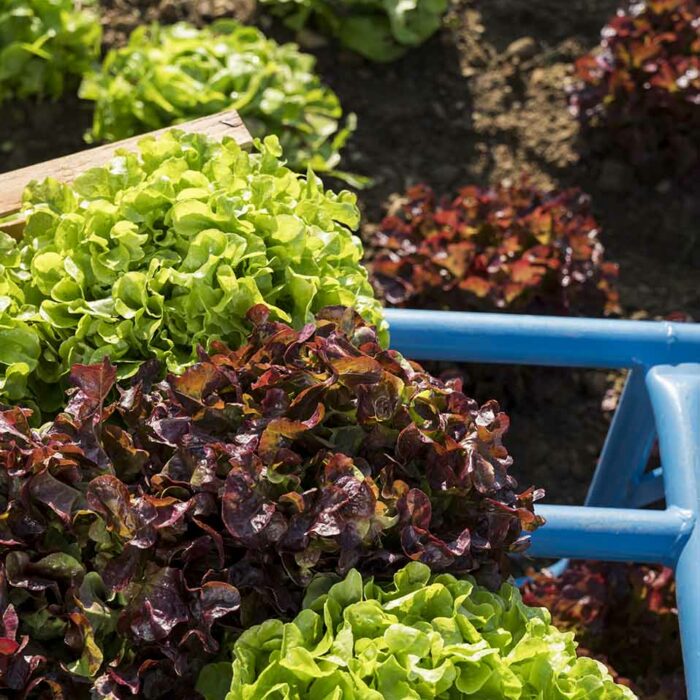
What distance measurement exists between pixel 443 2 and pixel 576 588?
2.54 m

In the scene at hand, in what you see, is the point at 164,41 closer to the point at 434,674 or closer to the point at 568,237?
the point at 568,237

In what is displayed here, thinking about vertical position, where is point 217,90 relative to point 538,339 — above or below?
below

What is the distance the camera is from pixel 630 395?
2.55 metres

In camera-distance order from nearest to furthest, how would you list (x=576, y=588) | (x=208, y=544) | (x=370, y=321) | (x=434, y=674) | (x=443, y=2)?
1. (x=434, y=674)
2. (x=208, y=544)
3. (x=370, y=321)
4. (x=576, y=588)
5. (x=443, y=2)

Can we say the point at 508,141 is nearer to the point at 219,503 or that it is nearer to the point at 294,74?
the point at 294,74

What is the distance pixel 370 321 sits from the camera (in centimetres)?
199

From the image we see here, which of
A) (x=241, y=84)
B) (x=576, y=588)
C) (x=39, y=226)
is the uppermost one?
(x=39, y=226)

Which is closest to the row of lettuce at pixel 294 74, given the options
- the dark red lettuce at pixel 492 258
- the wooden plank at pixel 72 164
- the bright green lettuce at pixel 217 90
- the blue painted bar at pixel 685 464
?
the bright green lettuce at pixel 217 90

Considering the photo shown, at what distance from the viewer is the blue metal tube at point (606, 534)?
2037mm

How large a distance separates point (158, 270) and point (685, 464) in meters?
1.05

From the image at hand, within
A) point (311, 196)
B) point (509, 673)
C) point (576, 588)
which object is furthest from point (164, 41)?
point (509, 673)

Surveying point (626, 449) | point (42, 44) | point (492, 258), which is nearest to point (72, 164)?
point (626, 449)

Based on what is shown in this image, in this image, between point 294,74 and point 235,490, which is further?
point 294,74

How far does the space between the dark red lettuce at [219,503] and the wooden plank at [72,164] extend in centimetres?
56
